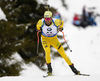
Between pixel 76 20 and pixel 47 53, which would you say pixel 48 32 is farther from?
pixel 76 20

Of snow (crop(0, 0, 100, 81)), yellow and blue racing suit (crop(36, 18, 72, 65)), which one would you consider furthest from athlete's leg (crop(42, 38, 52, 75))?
snow (crop(0, 0, 100, 81))

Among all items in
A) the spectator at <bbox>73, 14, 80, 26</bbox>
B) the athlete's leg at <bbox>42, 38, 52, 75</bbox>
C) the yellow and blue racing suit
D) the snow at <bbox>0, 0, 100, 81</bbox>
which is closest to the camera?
the yellow and blue racing suit

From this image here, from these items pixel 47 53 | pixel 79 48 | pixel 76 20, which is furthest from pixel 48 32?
pixel 76 20

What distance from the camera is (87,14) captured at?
28.8 meters

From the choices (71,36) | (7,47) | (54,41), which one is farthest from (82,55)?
(54,41)

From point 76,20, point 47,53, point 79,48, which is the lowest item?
point 79,48

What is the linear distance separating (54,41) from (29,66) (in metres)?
4.40

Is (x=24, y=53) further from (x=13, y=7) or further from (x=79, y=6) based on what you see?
(x=79, y=6)

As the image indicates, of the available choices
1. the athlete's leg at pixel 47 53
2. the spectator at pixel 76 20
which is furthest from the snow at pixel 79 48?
the athlete's leg at pixel 47 53

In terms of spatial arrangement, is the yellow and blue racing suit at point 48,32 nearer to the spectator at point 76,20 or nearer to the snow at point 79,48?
the snow at point 79,48

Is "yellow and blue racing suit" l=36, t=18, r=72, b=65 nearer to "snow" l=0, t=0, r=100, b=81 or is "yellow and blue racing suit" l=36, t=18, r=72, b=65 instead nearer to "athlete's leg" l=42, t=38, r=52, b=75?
"athlete's leg" l=42, t=38, r=52, b=75

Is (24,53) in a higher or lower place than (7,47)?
lower

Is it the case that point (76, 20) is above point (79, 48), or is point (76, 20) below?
above

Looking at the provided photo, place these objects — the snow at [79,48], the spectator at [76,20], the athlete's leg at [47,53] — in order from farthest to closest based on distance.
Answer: the spectator at [76,20] < the snow at [79,48] < the athlete's leg at [47,53]
